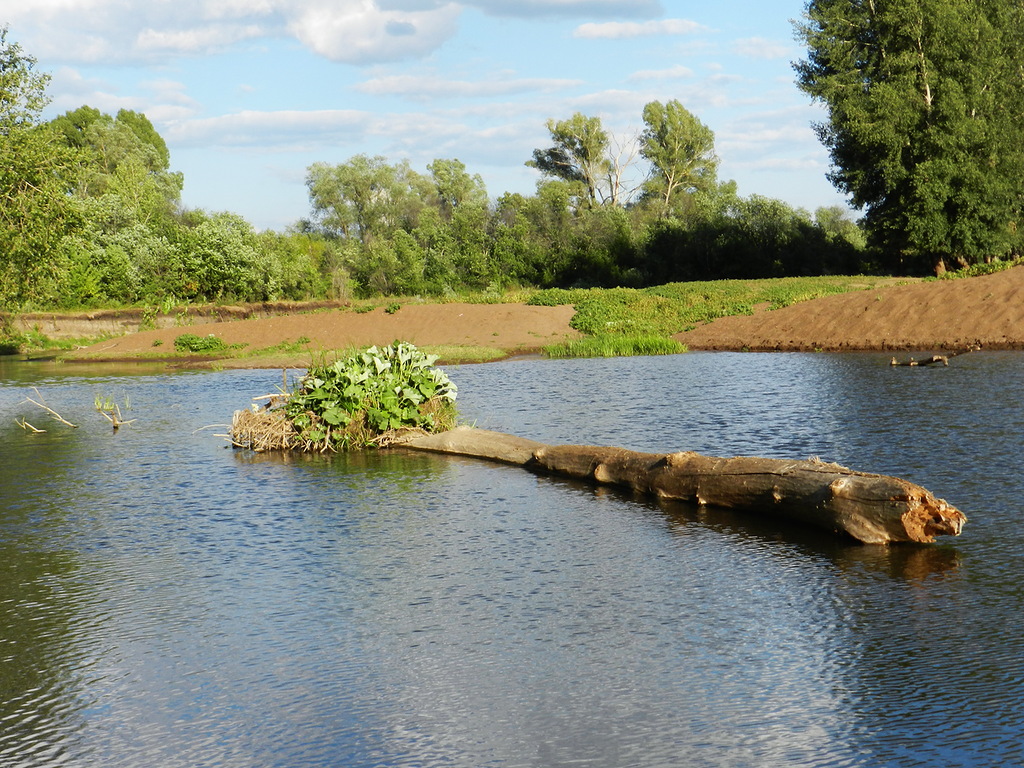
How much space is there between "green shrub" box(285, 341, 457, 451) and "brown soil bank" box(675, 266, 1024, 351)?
21985 millimetres

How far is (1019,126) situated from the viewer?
180ft

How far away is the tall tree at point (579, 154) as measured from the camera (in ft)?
350

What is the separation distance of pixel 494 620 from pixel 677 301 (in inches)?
1655

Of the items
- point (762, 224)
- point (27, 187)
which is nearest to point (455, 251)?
point (762, 224)

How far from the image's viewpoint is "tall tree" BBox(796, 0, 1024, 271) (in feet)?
169

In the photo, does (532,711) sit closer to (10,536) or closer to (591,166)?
(10,536)

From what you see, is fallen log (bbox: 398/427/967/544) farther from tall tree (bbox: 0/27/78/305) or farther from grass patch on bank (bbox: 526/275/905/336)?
grass patch on bank (bbox: 526/275/905/336)

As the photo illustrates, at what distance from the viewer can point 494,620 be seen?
882 cm

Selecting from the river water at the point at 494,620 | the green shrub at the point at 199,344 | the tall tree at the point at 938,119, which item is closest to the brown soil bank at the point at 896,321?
the tall tree at the point at 938,119

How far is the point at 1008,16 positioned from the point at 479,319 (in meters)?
33.1

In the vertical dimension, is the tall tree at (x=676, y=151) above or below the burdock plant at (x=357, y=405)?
above

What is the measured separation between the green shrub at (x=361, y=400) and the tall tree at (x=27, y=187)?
6.80 m

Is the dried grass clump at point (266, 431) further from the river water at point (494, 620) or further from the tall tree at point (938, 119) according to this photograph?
the tall tree at point (938, 119)

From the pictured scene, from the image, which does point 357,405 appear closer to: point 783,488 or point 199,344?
point 783,488
